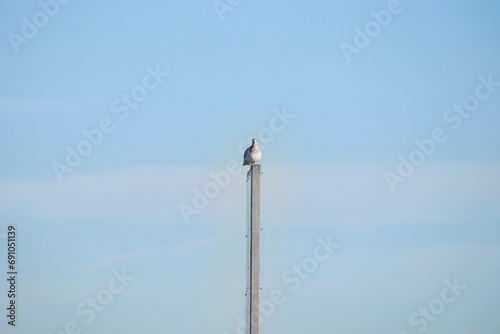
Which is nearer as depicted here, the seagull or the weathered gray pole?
the weathered gray pole

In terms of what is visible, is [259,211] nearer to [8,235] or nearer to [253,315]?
[253,315]

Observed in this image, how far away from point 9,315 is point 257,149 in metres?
6.57

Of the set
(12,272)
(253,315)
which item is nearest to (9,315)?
(12,272)

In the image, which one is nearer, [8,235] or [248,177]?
[248,177]

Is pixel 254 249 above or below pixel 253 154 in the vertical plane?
below

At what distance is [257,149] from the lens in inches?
592

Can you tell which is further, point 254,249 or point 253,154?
point 253,154

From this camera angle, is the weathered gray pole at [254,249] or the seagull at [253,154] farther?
the seagull at [253,154]

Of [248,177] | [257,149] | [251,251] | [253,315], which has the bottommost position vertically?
[253,315]

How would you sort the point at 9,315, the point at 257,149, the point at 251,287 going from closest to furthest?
the point at 251,287 → the point at 257,149 → the point at 9,315

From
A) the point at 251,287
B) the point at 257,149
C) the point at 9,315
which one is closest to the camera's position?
the point at 251,287

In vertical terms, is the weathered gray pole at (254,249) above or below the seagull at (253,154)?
below

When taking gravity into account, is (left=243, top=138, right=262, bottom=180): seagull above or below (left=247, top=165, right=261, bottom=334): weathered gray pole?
above

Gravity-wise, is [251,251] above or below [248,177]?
below
